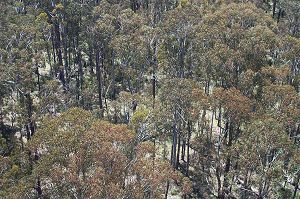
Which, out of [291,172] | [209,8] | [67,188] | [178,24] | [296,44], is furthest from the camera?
[209,8]

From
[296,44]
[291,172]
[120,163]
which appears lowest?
[291,172]

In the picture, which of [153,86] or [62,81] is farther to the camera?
[62,81]

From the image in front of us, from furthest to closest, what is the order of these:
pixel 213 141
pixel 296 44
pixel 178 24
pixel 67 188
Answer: pixel 178 24 < pixel 296 44 < pixel 213 141 < pixel 67 188

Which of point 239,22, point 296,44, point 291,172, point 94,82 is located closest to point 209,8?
point 239,22

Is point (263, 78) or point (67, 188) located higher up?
point (263, 78)

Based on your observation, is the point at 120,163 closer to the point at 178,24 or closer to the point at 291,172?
the point at 291,172

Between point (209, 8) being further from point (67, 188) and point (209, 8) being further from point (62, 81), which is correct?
point (67, 188)

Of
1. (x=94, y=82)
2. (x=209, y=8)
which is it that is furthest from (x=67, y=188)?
(x=209, y=8)
